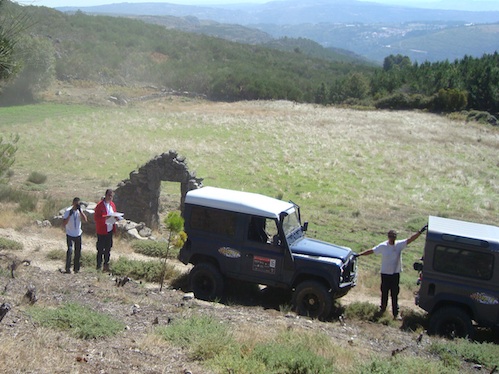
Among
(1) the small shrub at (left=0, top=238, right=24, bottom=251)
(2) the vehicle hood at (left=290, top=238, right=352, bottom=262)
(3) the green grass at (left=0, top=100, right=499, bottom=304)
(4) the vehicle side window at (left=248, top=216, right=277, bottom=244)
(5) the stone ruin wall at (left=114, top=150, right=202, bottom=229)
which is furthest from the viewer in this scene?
(3) the green grass at (left=0, top=100, right=499, bottom=304)

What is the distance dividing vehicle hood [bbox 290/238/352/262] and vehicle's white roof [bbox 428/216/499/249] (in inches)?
72.1

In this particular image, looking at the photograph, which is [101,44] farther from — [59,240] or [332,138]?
[59,240]

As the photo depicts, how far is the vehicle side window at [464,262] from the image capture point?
10.5 m

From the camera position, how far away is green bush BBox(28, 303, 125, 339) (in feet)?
25.7

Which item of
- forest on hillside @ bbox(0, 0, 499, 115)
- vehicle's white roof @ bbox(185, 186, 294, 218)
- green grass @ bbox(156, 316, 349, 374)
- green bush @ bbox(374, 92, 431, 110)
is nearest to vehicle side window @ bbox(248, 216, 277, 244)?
vehicle's white roof @ bbox(185, 186, 294, 218)

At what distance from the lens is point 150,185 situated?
19500 mm

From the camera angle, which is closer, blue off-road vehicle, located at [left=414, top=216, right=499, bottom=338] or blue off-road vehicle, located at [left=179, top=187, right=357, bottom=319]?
blue off-road vehicle, located at [left=414, top=216, right=499, bottom=338]

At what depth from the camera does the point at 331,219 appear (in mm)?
24594

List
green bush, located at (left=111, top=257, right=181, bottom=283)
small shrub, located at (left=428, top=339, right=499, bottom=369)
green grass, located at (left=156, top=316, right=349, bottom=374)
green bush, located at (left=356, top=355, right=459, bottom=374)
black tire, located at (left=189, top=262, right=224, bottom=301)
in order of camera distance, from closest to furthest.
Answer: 1. green grass, located at (left=156, top=316, right=349, bottom=374)
2. green bush, located at (left=356, top=355, right=459, bottom=374)
3. small shrub, located at (left=428, top=339, right=499, bottom=369)
4. black tire, located at (left=189, top=262, right=224, bottom=301)
5. green bush, located at (left=111, top=257, right=181, bottom=283)

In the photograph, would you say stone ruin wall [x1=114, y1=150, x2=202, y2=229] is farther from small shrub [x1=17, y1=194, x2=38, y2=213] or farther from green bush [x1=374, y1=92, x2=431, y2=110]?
green bush [x1=374, y1=92, x2=431, y2=110]

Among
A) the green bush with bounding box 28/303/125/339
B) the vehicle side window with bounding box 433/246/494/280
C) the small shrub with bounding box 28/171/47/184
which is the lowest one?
the small shrub with bounding box 28/171/47/184

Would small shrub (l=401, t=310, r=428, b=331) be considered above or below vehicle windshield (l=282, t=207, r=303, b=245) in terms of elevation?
below

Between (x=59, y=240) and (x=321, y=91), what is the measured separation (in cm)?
7098

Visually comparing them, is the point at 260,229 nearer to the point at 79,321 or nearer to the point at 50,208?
the point at 79,321
